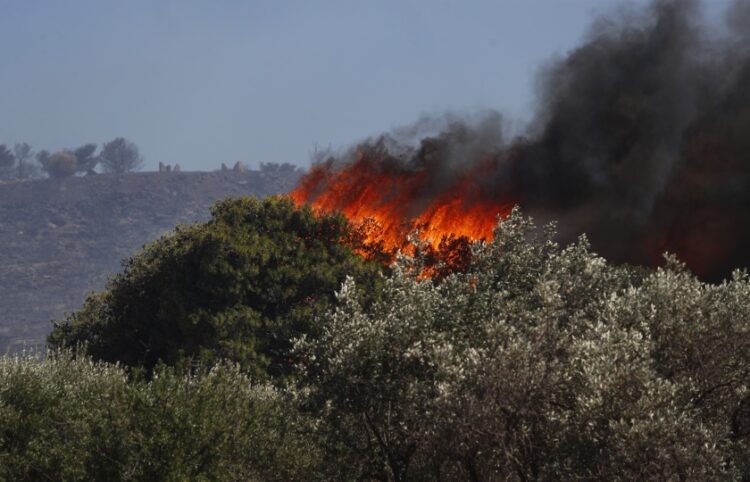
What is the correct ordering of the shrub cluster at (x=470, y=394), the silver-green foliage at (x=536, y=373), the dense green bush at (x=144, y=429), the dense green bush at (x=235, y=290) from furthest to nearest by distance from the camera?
the dense green bush at (x=235, y=290) < the dense green bush at (x=144, y=429) < the shrub cluster at (x=470, y=394) < the silver-green foliage at (x=536, y=373)

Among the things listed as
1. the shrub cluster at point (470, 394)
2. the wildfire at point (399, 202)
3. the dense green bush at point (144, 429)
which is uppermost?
the wildfire at point (399, 202)

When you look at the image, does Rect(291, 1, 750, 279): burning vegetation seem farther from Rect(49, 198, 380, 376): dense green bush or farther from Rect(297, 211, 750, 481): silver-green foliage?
Rect(297, 211, 750, 481): silver-green foliage

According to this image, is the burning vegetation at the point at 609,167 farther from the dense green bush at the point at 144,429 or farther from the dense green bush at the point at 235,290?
the dense green bush at the point at 144,429

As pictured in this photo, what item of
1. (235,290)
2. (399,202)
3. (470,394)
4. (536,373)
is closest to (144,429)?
(470,394)

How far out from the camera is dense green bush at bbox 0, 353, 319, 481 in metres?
37.1

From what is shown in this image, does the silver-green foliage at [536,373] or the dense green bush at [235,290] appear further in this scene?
the dense green bush at [235,290]

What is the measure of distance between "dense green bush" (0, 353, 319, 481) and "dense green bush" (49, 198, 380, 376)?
25661 mm

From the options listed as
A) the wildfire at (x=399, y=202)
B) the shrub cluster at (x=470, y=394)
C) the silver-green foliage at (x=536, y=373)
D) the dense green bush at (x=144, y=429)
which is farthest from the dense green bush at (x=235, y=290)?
the silver-green foliage at (x=536, y=373)

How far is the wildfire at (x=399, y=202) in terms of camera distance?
309 feet

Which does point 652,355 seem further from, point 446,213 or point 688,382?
point 446,213

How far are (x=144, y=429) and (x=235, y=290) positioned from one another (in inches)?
1435

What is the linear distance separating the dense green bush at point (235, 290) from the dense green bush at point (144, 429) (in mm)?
25661

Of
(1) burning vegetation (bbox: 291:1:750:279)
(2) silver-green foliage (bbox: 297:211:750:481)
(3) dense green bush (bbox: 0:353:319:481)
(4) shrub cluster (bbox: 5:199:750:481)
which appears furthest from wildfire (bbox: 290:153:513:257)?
(2) silver-green foliage (bbox: 297:211:750:481)

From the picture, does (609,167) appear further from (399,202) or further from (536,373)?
(536,373)
